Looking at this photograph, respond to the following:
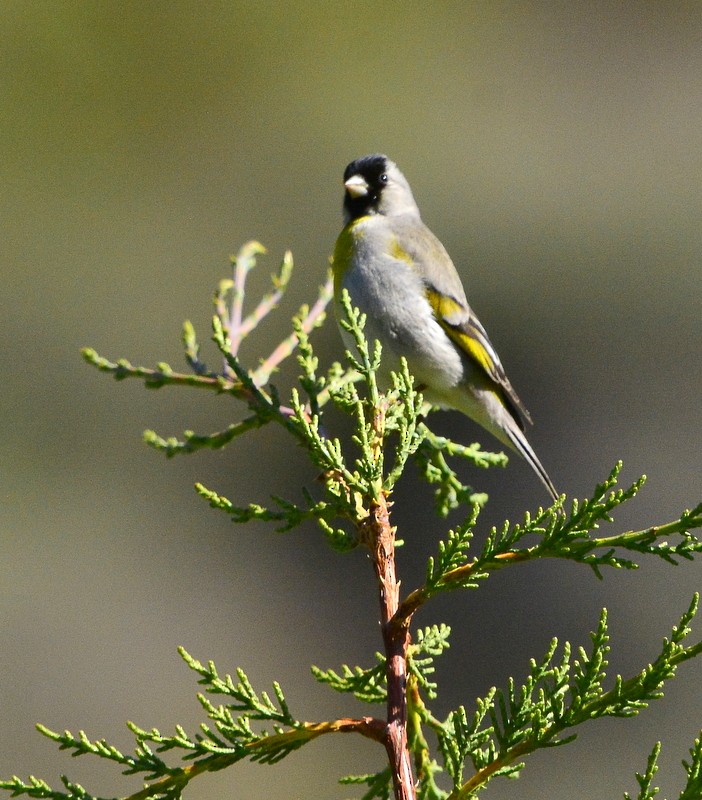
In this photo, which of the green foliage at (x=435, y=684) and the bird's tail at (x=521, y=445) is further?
the bird's tail at (x=521, y=445)

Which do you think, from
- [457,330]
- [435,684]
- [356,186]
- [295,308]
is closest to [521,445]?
[457,330]

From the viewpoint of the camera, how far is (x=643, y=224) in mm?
6410

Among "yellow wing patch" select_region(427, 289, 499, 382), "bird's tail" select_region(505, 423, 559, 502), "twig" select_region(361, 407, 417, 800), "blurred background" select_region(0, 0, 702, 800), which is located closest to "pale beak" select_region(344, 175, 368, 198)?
"yellow wing patch" select_region(427, 289, 499, 382)

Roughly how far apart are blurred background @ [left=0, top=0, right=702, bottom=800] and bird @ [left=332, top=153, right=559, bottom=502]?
2.13 metres

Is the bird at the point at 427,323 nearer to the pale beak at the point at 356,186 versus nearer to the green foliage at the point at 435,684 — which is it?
the pale beak at the point at 356,186

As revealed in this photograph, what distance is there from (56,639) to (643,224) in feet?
13.8

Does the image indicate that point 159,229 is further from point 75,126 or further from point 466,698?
point 466,698

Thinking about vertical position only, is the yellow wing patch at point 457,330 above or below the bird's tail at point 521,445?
above

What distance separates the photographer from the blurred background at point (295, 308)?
15.6 ft

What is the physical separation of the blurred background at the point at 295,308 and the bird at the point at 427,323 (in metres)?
2.13

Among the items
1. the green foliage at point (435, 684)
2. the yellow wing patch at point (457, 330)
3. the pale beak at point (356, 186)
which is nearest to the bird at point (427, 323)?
the yellow wing patch at point (457, 330)

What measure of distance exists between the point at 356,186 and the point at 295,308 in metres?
2.94

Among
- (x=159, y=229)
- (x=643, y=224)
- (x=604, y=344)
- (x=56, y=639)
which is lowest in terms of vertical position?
(x=56, y=639)

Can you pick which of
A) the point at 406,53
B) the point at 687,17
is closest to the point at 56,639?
the point at 406,53
